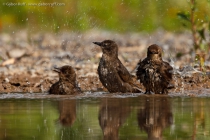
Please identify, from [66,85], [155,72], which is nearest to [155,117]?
[155,72]

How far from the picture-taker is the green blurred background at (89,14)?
18.2 metres

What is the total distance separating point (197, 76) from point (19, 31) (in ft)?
28.3

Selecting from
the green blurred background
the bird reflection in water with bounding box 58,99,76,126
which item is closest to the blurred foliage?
the bird reflection in water with bounding box 58,99,76,126

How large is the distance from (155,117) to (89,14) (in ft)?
36.3

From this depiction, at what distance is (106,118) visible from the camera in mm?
7207

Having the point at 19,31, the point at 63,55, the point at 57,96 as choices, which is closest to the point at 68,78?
the point at 57,96

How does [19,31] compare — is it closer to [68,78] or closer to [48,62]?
[48,62]

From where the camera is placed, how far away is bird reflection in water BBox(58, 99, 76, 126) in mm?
7141

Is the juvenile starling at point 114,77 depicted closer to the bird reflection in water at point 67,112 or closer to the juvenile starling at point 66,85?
the juvenile starling at point 66,85

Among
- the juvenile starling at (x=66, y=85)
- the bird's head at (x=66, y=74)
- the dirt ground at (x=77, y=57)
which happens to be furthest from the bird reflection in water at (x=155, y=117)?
the dirt ground at (x=77, y=57)

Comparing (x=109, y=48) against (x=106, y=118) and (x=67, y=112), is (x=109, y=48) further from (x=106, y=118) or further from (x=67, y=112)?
(x=106, y=118)

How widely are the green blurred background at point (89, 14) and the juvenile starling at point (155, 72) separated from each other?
717 cm

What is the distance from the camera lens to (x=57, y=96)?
10383 mm

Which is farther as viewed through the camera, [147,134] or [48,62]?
[48,62]
